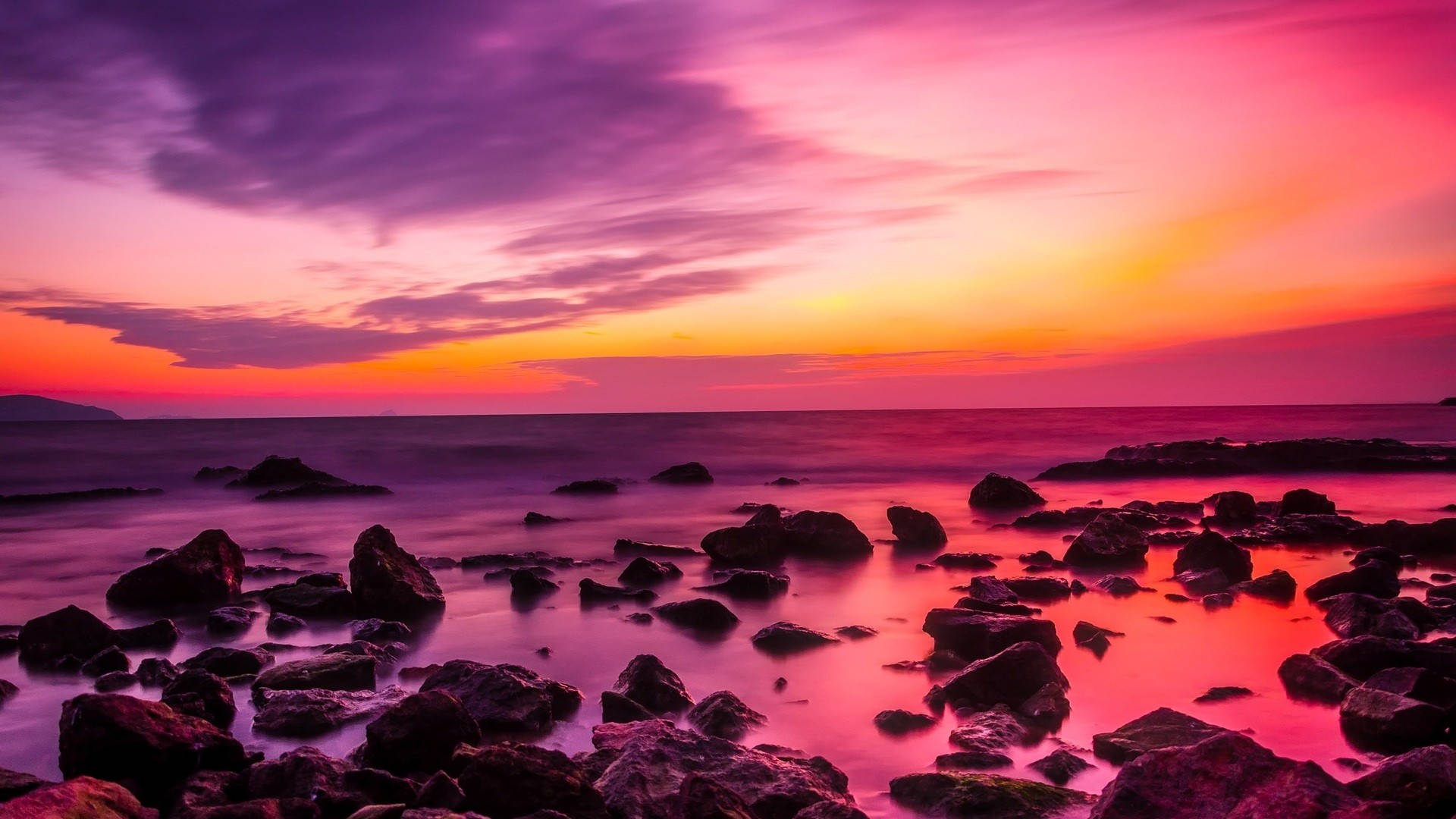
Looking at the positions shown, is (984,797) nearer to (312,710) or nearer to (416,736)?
(416,736)

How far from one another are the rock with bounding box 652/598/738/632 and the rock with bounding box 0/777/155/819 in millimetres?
7459

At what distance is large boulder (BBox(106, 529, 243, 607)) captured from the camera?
14.4 meters

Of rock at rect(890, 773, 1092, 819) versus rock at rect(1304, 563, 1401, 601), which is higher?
rock at rect(1304, 563, 1401, 601)

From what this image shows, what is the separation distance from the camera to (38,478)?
50.9 m

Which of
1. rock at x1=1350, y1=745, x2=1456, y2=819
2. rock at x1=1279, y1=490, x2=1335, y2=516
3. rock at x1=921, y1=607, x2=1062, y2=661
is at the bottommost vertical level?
rock at x1=921, y1=607, x2=1062, y2=661

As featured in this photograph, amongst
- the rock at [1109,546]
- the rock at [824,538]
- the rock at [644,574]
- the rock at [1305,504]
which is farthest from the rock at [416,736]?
the rock at [1305,504]

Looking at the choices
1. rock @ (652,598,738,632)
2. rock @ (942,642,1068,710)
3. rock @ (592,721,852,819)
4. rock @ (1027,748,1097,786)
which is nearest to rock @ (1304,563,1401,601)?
rock @ (942,642,1068,710)

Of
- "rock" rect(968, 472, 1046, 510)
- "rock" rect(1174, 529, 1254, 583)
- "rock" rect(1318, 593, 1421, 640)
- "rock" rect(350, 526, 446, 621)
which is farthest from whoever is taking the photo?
"rock" rect(968, 472, 1046, 510)

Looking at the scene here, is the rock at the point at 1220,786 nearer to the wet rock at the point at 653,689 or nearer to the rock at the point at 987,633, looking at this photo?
the wet rock at the point at 653,689

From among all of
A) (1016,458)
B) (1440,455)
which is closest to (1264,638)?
(1440,455)

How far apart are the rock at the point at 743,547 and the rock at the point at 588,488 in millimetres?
19034

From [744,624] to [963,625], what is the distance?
3545 mm

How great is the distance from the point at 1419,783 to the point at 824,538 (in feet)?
44.6

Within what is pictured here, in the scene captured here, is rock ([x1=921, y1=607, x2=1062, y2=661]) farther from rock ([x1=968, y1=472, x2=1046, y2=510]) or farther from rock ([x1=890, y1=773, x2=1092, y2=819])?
rock ([x1=968, y1=472, x2=1046, y2=510])
